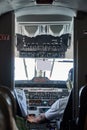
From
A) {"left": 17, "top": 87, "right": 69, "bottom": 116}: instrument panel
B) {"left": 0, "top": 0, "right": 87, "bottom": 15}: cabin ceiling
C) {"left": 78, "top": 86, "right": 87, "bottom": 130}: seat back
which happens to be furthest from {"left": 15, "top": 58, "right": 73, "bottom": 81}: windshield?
{"left": 78, "top": 86, "right": 87, "bottom": 130}: seat back

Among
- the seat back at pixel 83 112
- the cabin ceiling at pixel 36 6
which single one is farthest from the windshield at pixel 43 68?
the seat back at pixel 83 112

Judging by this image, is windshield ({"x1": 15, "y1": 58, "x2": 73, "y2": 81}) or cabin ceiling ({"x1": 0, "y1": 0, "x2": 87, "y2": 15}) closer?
cabin ceiling ({"x1": 0, "y1": 0, "x2": 87, "y2": 15})

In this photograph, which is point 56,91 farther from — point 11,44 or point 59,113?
point 11,44

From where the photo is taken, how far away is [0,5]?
5.12 metres

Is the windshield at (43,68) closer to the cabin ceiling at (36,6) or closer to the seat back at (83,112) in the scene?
the cabin ceiling at (36,6)

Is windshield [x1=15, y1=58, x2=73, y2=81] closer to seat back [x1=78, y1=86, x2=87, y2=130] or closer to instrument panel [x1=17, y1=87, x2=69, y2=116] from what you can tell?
instrument panel [x1=17, y1=87, x2=69, y2=116]

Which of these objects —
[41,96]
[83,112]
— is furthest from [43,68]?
[83,112]

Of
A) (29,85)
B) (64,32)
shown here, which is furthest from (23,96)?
(64,32)

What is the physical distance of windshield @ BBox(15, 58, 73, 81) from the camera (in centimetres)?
634

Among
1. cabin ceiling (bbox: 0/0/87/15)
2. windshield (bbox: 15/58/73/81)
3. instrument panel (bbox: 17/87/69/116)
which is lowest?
instrument panel (bbox: 17/87/69/116)

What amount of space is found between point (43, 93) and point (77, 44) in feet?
3.73

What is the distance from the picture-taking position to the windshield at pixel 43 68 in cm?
634

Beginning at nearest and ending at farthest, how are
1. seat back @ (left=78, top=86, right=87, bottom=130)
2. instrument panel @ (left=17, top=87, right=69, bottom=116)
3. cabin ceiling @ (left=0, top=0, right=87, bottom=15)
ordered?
seat back @ (left=78, top=86, right=87, bottom=130) < cabin ceiling @ (left=0, top=0, right=87, bottom=15) < instrument panel @ (left=17, top=87, right=69, bottom=116)

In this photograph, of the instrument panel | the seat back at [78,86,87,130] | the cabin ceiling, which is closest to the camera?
the seat back at [78,86,87,130]
